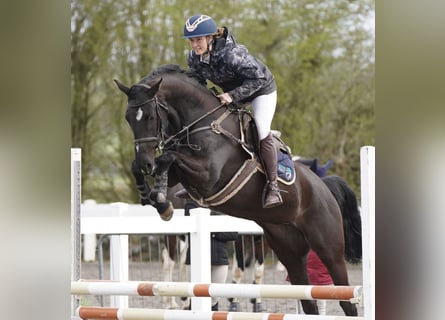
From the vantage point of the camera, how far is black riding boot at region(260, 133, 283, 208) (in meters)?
4.81

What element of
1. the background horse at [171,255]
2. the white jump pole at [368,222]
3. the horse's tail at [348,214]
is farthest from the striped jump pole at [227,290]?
the background horse at [171,255]

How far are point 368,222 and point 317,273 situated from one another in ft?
10.0

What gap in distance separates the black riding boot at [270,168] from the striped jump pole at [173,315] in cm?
128

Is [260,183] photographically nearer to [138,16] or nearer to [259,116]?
[259,116]

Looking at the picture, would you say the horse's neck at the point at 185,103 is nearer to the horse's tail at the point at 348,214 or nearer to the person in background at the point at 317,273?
the horse's tail at the point at 348,214

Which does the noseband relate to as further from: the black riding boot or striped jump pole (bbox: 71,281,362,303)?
striped jump pole (bbox: 71,281,362,303)

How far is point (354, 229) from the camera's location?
20.5 feet

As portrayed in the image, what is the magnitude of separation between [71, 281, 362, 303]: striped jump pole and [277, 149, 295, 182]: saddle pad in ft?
4.33

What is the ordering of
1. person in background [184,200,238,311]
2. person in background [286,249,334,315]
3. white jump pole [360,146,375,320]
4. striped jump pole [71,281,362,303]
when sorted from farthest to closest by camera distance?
person in background [184,200,238,311] → person in background [286,249,334,315] → striped jump pole [71,281,362,303] → white jump pole [360,146,375,320]

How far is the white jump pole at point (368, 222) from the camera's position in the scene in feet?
11.2

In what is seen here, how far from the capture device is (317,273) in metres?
6.54

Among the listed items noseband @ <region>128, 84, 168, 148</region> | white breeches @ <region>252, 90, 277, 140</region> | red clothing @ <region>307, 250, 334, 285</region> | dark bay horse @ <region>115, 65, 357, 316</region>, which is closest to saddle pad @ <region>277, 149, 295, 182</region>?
dark bay horse @ <region>115, 65, 357, 316</region>

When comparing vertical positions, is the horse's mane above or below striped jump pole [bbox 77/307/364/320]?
above

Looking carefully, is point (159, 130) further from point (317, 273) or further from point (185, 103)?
point (317, 273)
